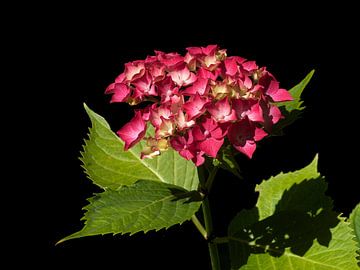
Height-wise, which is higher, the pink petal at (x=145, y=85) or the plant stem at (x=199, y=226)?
the pink petal at (x=145, y=85)

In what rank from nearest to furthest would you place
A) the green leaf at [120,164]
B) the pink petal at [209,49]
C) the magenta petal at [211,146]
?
the magenta petal at [211,146]
the pink petal at [209,49]
the green leaf at [120,164]

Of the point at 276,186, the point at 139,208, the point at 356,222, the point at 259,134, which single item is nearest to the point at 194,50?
the point at 259,134

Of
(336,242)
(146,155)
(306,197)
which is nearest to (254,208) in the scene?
(306,197)

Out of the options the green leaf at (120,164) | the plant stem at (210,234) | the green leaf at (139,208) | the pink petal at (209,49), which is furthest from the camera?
the green leaf at (120,164)

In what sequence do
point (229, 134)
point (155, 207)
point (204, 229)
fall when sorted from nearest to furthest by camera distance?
point (229, 134) → point (155, 207) → point (204, 229)

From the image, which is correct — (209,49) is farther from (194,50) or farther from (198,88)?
(198,88)

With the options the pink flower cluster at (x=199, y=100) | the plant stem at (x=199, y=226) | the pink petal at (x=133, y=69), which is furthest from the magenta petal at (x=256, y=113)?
the plant stem at (x=199, y=226)

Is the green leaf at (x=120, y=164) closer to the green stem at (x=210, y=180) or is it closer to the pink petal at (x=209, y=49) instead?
the green stem at (x=210, y=180)

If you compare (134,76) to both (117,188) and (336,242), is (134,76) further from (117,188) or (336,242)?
(336,242)
